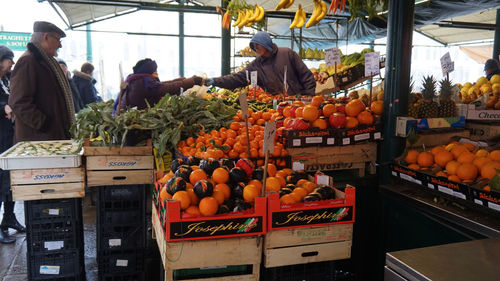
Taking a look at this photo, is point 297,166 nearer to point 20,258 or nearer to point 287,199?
point 287,199

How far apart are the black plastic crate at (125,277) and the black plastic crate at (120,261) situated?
2 centimetres

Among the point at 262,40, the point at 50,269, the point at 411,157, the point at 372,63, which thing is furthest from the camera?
the point at 262,40

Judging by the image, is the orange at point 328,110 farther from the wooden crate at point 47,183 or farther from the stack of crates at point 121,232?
the wooden crate at point 47,183

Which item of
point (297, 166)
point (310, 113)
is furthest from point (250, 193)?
point (310, 113)

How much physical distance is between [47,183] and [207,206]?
1.68m

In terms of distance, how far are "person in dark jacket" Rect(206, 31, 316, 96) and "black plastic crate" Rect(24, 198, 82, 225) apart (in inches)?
110

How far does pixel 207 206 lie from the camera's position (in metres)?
1.92

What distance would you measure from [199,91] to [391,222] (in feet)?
7.58

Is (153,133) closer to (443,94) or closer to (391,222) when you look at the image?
(391,222)

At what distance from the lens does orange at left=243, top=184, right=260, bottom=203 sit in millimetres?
2084

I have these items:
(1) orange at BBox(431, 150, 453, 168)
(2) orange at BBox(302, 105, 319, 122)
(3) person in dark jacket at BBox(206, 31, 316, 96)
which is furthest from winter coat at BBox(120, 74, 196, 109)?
(1) orange at BBox(431, 150, 453, 168)

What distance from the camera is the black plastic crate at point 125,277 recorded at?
3131 mm

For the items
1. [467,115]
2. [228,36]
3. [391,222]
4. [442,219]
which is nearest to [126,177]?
[391,222]

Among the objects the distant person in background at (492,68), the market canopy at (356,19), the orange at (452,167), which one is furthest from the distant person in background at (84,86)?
the distant person in background at (492,68)
